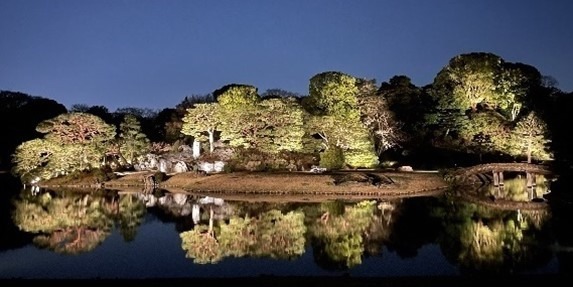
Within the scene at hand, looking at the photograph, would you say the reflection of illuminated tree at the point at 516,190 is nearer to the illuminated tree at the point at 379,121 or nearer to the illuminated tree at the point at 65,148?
the illuminated tree at the point at 379,121

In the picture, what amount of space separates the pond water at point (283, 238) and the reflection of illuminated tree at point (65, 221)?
0.08 meters

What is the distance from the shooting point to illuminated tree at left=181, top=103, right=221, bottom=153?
68750 mm

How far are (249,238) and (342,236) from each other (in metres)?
5.21

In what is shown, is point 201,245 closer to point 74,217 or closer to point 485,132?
point 74,217

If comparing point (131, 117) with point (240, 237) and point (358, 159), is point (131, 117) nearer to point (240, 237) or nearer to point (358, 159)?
point (358, 159)

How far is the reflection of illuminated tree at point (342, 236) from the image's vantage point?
23866mm

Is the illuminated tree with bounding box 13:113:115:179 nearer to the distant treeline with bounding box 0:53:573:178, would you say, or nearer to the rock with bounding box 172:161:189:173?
the distant treeline with bounding box 0:53:573:178

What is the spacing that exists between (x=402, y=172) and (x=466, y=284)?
1609 inches

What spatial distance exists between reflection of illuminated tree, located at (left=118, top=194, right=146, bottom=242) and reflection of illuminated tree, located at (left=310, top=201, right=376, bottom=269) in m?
11.2

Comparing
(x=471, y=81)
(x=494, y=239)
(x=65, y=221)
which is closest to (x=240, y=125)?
(x=65, y=221)

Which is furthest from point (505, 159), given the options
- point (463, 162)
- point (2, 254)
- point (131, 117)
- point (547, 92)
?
point (2, 254)

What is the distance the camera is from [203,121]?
68.9 meters

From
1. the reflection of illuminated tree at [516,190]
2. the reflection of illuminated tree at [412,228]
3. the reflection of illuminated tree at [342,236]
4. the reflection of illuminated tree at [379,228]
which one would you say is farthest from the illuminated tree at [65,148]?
the reflection of illuminated tree at [516,190]

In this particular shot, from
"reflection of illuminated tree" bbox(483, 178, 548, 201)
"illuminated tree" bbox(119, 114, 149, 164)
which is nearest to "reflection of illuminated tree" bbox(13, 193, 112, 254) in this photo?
"illuminated tree" bbox(119, 114, 149, 164)
